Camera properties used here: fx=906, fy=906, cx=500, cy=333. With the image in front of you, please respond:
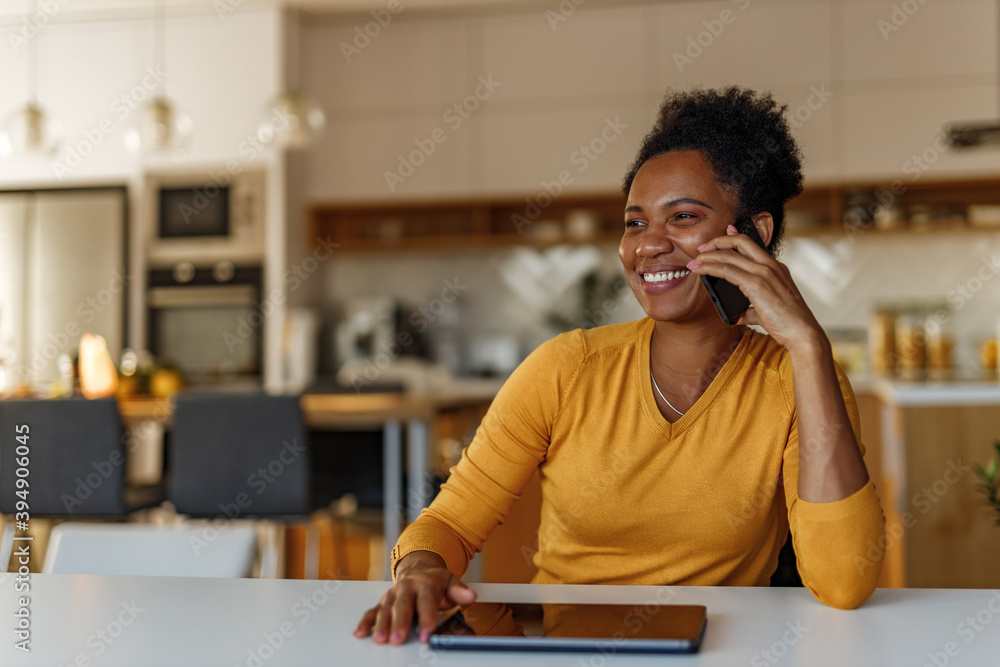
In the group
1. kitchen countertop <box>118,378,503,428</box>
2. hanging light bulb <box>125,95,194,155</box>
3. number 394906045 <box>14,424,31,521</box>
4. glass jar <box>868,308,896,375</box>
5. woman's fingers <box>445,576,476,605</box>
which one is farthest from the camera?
glass jar <box>868,308,896,375</box>

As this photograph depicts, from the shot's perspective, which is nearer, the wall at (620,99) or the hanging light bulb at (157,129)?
the hanging light bulb at (157,129)

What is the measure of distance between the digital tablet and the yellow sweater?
254 mm

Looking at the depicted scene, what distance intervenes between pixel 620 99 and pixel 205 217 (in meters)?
2.24

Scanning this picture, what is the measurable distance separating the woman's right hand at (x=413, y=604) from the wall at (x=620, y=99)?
4.05 metres

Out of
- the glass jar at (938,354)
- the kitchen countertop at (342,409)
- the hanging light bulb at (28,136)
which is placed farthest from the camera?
the glass jar at (938,354)

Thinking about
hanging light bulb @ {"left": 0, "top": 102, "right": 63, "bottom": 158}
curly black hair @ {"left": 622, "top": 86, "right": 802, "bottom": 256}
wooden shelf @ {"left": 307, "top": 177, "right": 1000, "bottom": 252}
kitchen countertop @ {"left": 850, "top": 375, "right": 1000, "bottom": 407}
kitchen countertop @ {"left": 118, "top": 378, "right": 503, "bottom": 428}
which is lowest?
kitchen countertop @ {"left": 118, "top": 378, "right": 503, "bottom": 428}

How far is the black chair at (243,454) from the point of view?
2584mm

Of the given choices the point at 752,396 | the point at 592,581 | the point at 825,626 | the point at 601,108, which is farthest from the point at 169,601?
the point at 601,108

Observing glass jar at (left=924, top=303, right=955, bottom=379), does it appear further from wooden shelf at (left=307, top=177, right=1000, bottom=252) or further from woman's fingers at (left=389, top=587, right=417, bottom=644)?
woman's fingers at (left=389, top=587, right=417, bottom=644)

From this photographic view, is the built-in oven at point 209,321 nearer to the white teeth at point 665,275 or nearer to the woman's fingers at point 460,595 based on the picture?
the white teeth at point 665,275

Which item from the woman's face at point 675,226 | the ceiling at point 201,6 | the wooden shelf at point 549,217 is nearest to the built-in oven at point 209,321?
the wooden shelf at point 549,217

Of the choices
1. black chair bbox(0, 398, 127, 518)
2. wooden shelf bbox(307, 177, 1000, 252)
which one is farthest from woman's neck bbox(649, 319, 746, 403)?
wooden shelf bbox(307, 177, 1000, 252)

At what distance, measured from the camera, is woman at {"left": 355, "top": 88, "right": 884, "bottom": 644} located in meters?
1.12

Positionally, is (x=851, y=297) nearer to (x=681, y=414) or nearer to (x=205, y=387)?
(x=205, y=387)
